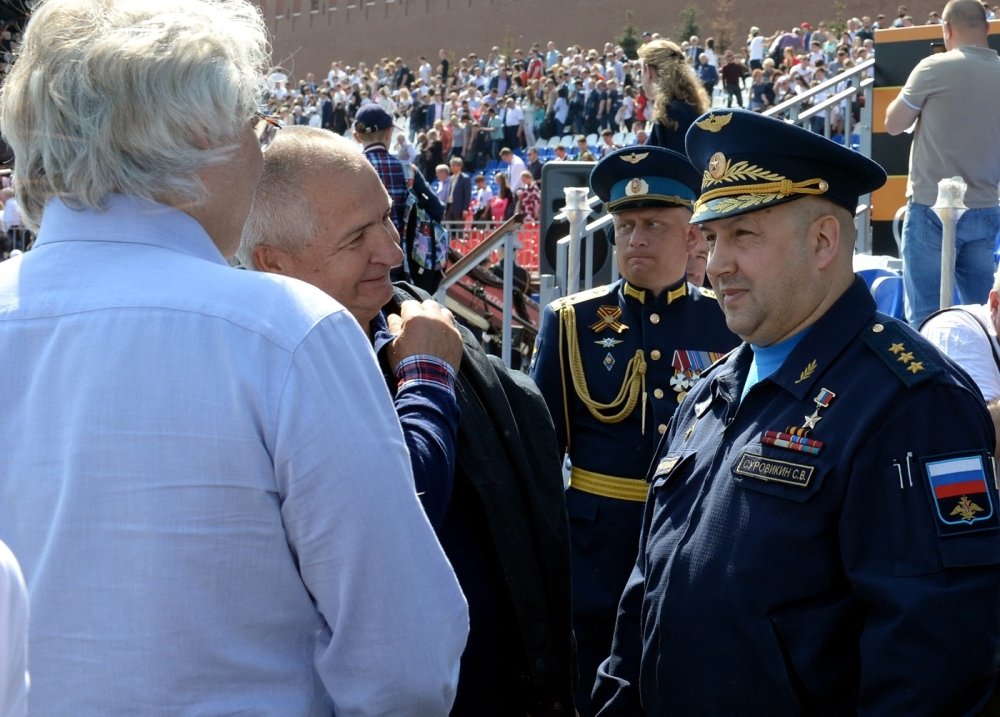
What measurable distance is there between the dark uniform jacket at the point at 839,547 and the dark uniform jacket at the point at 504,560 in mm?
186

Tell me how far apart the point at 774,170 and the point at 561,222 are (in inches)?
200

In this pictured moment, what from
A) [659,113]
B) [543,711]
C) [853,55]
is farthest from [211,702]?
[853,55]

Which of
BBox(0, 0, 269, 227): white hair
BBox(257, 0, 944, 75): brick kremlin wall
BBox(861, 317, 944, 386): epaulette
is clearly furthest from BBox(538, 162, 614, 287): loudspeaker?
BBox(257, 0, 944, 75): brick kremlin wall

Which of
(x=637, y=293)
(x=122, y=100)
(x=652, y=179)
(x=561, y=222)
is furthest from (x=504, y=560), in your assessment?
(x=561, y=222)

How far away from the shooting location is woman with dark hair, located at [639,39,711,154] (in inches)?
211

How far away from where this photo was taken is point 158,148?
Result: 4.69 feet

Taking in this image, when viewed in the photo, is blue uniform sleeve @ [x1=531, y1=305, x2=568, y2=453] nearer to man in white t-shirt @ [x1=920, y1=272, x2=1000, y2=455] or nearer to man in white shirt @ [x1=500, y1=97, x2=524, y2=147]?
man in white t-shirt @ [x1=920, y1=272, x2=1000, y2=455]

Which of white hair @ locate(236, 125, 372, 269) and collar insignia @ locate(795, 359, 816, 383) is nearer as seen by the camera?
collar insignia @ locate(795, 359, 816, 383)

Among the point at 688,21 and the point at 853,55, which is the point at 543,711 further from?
the point at 688,21

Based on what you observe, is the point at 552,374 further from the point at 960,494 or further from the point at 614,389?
the point at 960,494

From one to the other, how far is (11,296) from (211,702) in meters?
0.54

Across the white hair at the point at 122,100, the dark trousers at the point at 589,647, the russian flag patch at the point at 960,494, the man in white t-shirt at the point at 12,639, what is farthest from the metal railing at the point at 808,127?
the man in white t-shirt at the point at 12,639

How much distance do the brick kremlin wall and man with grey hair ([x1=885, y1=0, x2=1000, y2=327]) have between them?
38.1 m

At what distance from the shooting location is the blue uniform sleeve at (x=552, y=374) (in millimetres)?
3512
